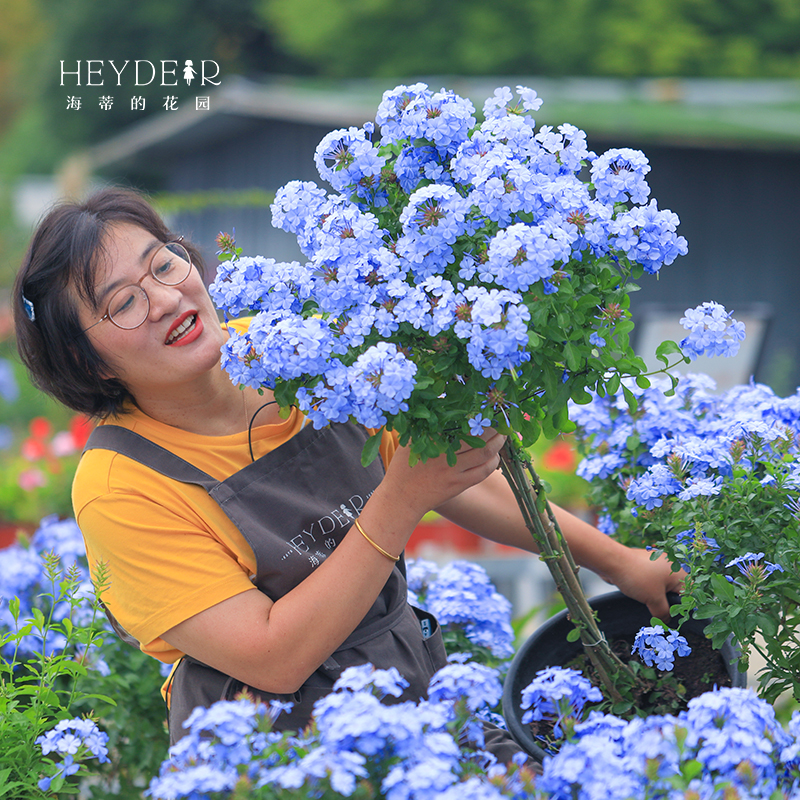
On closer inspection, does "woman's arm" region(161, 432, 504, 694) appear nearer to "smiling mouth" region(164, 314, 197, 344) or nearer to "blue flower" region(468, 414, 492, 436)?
"blue flower" region(468, 414, 492, 436)

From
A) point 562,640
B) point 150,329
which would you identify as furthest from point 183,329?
point 562,640

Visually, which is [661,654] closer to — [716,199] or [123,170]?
[716,199]

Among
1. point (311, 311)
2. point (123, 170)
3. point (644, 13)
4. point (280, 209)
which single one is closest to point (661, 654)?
point (311, 311)

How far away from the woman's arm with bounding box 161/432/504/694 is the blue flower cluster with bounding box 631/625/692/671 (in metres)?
0.42

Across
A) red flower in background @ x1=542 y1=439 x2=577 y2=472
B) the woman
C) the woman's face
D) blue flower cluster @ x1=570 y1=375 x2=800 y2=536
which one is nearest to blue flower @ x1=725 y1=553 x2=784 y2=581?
blue flower cluster @ x1=570 y1=375 x2=800 y2=536

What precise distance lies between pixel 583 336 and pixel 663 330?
221cm

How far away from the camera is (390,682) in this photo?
1.08 m

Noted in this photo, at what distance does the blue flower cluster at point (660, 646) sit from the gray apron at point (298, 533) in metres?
0.39

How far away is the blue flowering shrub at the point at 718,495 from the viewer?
1.33 meters

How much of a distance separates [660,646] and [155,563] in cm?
86

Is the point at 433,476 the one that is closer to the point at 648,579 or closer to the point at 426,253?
the point at 426,253

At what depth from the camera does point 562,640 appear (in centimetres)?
173

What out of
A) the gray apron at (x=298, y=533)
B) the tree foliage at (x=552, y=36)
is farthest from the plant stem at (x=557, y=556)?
the tree foliage at (x=552, y=36)

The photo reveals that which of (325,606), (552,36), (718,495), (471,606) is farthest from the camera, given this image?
(552,36)
